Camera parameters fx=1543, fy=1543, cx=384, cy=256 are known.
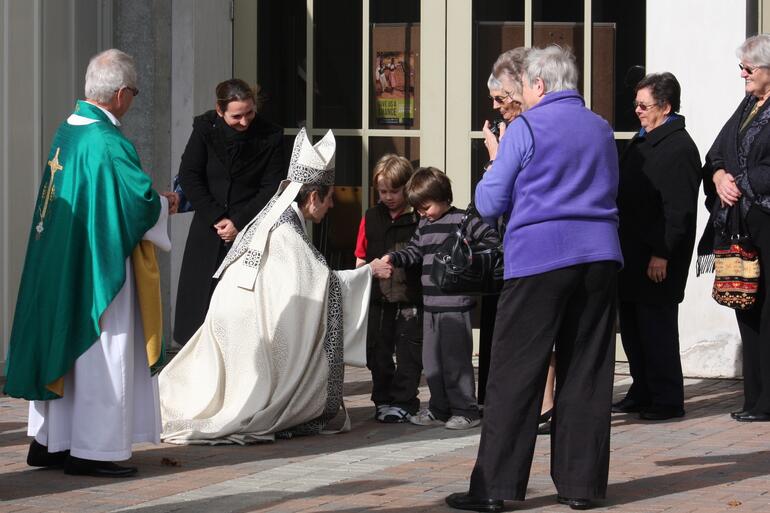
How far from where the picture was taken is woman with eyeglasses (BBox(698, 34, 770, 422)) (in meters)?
8.02

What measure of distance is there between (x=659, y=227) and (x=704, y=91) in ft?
6.39

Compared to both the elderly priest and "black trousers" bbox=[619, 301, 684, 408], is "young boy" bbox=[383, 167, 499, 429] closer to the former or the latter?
"black trousers" bbox=[619, 301, 684, 408]

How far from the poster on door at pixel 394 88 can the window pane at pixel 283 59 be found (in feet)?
1.77

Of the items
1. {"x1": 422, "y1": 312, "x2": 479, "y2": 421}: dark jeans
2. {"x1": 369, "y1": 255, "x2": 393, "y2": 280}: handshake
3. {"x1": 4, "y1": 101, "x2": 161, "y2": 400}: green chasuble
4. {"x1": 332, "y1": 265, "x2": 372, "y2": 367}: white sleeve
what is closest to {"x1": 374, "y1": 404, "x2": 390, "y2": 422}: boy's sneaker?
{"x1": 422, "y1": 312, "x2": 479, "y2": 421}: dark jeans

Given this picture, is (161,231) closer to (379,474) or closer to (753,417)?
(379,474)

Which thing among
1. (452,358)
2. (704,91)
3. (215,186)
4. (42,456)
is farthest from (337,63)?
(42,456)

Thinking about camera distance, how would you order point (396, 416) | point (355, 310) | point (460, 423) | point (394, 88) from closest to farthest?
point (355, 310), point (460, 423), point (396, 416), point (394, 88)

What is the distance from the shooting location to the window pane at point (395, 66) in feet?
35.3

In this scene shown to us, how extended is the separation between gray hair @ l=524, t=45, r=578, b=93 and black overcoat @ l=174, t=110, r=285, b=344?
3.09 meters

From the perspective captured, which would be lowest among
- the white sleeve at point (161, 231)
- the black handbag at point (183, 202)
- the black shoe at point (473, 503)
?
the black shoe at point (473, 503)

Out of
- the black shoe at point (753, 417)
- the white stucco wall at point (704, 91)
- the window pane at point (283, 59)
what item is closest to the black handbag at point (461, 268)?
the black shoe at point (753, 417)

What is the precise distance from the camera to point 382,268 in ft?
25.4

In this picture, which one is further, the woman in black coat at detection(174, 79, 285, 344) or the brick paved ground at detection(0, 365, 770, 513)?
the woman in black coat at detection(174, 79, 285, 344)

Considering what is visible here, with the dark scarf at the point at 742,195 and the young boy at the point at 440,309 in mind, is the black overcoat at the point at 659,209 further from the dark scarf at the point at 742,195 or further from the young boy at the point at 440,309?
the young boy at the point at 440,309
